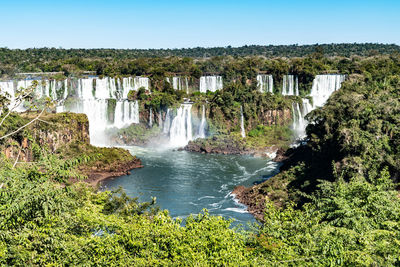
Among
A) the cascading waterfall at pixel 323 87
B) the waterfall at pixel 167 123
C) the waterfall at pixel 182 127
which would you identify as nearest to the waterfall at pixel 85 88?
the waterfall at pixel 167 123

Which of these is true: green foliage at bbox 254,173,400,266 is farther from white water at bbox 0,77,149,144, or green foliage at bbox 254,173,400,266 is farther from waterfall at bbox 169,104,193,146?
white water at bbox 0,77,149,144

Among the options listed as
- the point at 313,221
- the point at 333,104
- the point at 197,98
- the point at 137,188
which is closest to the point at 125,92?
the point at 197,98

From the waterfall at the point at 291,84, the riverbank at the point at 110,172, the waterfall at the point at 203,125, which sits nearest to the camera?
the riverbank at the point at 110,172

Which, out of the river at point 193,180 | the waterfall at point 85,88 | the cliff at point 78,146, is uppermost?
the waterfall at point 85,88

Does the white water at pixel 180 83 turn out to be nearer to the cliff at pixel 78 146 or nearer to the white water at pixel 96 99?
the white water at pixel 96 99

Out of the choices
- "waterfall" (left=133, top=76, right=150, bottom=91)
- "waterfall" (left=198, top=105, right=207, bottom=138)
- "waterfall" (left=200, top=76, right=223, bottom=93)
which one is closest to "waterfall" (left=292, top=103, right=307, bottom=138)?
"waterfall" (left=198, top=105, right=207, bottom=138)

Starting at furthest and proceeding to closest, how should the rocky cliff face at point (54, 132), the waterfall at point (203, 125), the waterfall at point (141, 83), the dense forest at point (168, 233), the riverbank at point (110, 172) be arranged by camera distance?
the waterfall at point (141, 83) < the waterfall at point (203, 125) < the riverbank at point (110, 172) < the rocky cliff face at point (54, 132) < the dense forest at point (168, 233)
